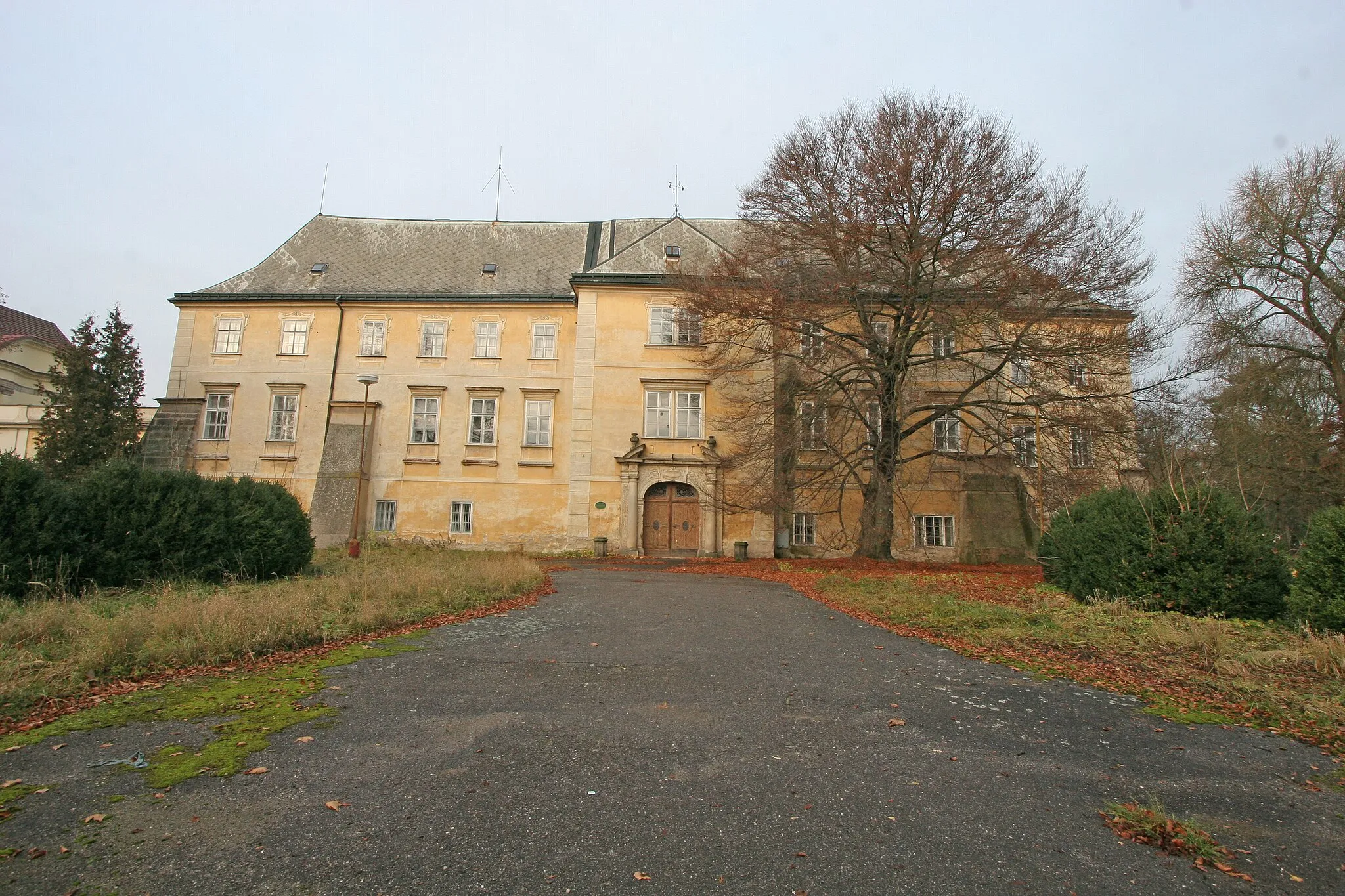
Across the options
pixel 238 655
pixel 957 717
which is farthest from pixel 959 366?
pixel 238 655

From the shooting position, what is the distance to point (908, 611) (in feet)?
36.5

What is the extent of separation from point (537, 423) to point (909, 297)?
13685mm

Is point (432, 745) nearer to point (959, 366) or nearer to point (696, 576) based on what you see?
point (696, 576)

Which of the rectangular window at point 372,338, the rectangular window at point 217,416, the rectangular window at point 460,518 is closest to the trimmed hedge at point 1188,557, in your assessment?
the rectangular window at point 460,518

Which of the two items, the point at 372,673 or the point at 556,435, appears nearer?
the point at 372,673

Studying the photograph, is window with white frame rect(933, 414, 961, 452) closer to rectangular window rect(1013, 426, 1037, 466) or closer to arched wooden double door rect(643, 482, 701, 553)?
rectangular window rect(1013, 426, 1037, 466)

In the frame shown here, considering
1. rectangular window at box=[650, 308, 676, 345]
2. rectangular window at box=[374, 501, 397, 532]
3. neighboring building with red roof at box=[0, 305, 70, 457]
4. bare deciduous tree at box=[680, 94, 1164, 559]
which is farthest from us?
neighboring building with red roof at box=[0, 305, 70, 457]

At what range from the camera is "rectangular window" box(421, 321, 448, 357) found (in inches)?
1079

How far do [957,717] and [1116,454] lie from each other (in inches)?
663

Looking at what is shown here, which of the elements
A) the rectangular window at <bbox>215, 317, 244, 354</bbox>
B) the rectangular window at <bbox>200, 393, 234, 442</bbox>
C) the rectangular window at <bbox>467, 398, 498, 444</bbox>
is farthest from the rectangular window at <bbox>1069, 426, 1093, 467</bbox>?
the rectangular window at <bbox>215, 317, 244, 354</bbox>

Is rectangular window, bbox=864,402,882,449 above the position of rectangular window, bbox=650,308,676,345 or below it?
below

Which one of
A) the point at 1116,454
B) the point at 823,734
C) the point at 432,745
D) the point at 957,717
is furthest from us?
the point at 1116,454

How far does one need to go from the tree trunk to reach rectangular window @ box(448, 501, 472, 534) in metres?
13.4

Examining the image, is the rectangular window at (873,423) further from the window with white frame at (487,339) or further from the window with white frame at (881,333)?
the window with white frame at (487,339)
